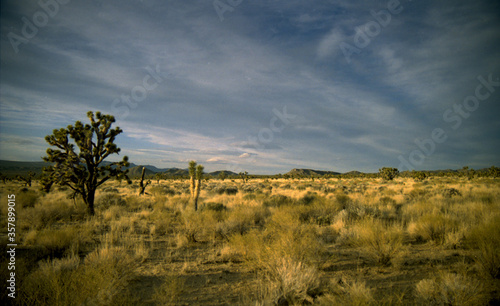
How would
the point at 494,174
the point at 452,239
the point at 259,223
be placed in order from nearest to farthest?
the point at 452,239, the point at 259,223, the point at 494,174

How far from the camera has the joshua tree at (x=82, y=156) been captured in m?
10.6

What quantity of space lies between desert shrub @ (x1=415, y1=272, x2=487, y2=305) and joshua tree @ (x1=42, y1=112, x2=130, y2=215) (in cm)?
1257

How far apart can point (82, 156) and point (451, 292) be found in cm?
1405

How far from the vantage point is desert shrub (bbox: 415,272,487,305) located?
3383 mm

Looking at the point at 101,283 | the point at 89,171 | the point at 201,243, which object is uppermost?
the point at 89,171

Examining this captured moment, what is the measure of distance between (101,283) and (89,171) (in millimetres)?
9293

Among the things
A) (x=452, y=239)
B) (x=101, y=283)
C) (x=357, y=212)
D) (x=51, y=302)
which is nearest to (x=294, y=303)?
(x=101, y=283)

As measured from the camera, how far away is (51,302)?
3467 mm

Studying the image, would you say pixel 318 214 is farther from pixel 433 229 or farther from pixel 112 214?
pixel 112 214

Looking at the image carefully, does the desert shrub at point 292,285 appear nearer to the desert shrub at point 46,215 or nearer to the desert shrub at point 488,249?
the desert shrub at point 488,249

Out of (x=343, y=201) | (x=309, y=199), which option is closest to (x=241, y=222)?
(x=309, y=199)

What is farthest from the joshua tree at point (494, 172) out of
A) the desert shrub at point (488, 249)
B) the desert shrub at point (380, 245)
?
the desert shrub at point (380, 245)

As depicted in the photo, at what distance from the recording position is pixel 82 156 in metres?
11.0

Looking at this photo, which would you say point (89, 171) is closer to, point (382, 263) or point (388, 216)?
point (382, 263)
